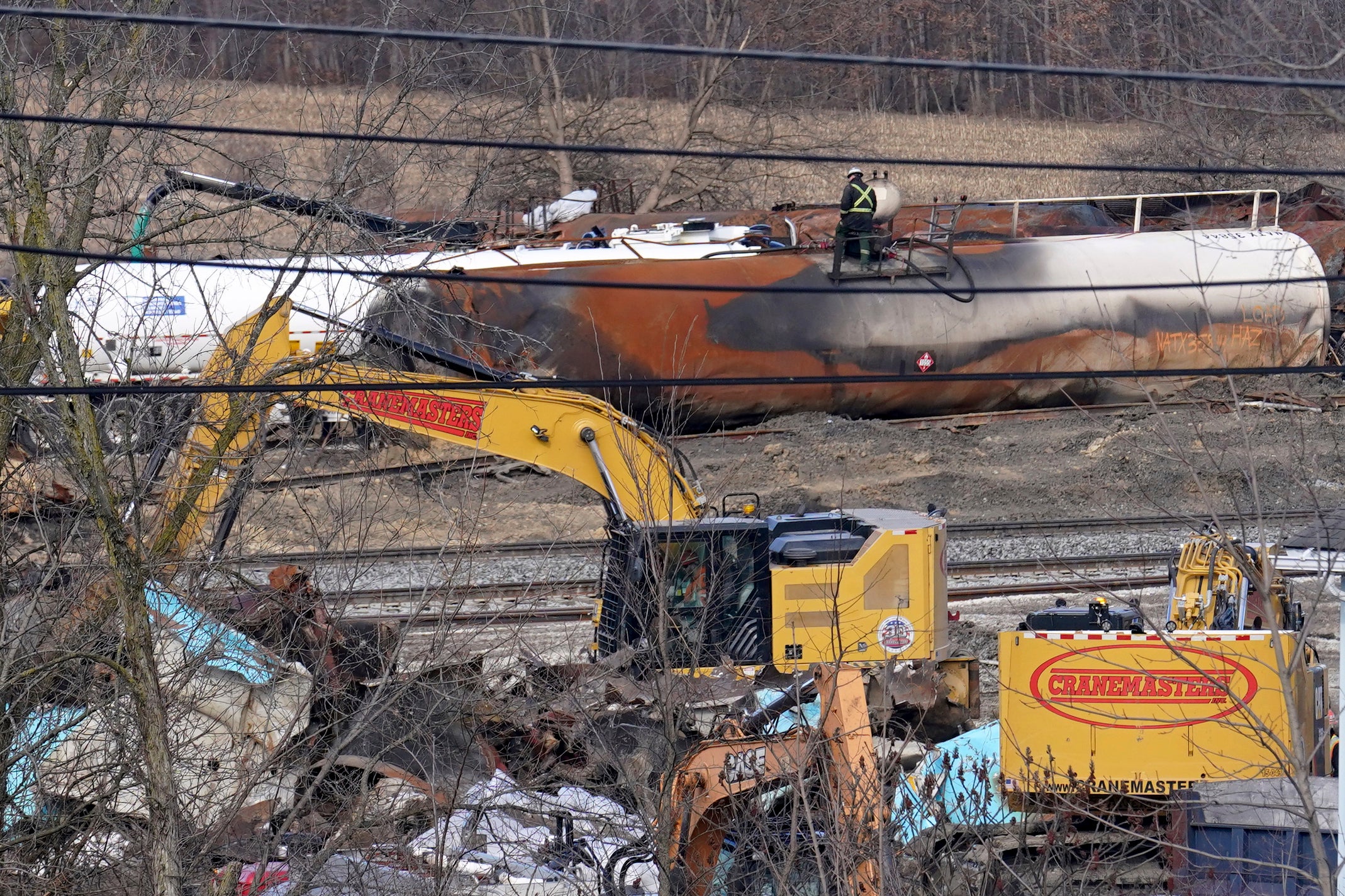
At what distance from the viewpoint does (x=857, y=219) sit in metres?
19.9

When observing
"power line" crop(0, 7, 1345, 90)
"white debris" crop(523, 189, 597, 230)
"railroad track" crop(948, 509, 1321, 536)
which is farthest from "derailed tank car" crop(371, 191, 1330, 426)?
"power line" crop(0, 7, 1345, 90)

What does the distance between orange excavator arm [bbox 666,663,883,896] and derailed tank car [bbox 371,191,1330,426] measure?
11158 mm

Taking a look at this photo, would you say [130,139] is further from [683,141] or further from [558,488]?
[683,141]

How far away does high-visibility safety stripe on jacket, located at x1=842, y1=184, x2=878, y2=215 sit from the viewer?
19.6m

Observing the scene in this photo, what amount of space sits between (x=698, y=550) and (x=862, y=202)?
11.3 metres

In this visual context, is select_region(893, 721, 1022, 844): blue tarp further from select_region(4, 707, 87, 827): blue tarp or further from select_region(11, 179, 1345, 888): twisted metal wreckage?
select_region(4, 707, 87, 827): blue tarp

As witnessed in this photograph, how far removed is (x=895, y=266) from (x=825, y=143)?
56.1 ft

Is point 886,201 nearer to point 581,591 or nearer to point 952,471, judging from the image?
point 952,471

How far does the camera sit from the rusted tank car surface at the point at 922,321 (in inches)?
774

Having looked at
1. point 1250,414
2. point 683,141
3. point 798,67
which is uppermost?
point 798,67

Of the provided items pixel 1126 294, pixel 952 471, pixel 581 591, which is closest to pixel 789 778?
pixel 581 591

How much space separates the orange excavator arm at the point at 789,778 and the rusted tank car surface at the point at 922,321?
11.2m

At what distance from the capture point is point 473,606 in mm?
14414

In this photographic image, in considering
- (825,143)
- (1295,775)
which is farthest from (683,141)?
(1295,775)
